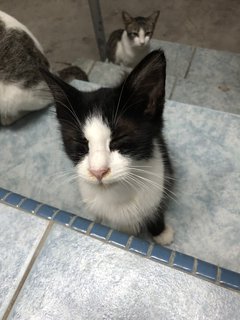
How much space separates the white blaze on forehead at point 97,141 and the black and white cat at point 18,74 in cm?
75

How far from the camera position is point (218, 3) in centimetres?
317


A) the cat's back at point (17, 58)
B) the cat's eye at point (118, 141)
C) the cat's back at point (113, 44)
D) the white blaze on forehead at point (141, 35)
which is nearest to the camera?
the cat's eye at point (118, 141)

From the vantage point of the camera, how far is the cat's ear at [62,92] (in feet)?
2.61

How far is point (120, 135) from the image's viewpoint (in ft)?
2.57

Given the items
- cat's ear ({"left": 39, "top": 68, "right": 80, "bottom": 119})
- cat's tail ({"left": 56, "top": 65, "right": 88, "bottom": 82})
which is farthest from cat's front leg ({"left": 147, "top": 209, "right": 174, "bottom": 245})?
cat's tail ({"left": 56, "top": 65, "right": 88, "bottom": 82})

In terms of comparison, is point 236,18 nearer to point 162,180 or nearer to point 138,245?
point 162,180

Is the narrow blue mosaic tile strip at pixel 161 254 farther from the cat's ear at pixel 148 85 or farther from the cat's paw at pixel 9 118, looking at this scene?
the cat's paw at pixel 9 118

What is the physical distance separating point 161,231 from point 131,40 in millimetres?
1739

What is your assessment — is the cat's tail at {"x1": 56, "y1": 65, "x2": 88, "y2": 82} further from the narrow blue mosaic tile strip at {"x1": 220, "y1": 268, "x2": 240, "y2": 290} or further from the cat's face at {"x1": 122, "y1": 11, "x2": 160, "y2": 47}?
the narrow blue mosaic tile strip at {"x1": 220, "y1": 268, "x2": 240, "y2": 290}

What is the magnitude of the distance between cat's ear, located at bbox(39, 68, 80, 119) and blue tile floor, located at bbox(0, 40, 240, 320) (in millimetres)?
295

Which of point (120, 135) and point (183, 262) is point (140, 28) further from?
point (183, 262)

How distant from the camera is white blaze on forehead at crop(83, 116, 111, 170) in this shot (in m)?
0.73

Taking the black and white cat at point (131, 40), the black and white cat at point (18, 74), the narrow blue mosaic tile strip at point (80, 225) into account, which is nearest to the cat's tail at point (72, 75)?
the black and white cat at point (18, 74)

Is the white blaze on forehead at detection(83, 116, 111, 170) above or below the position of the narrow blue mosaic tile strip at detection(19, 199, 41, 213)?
above
